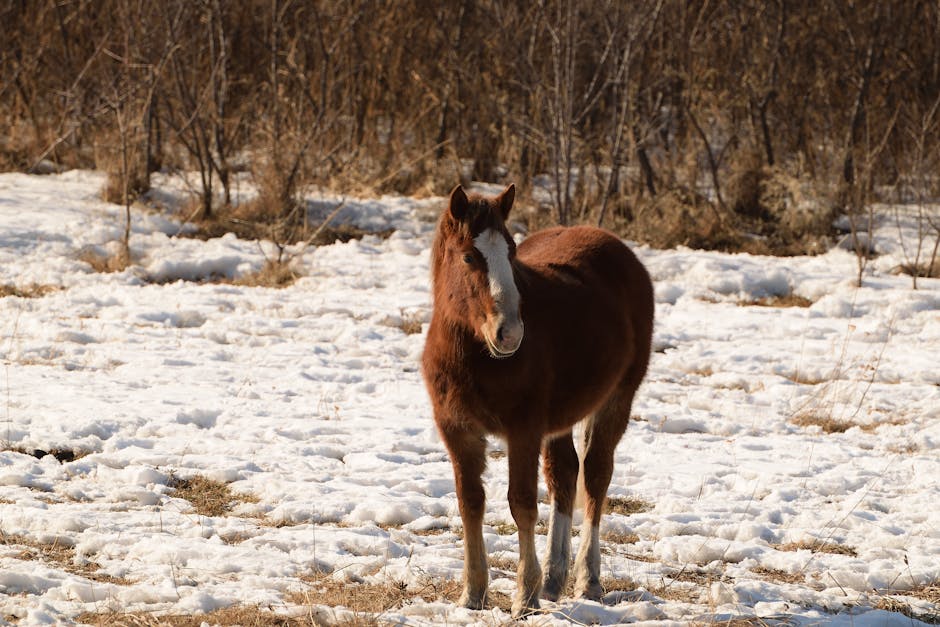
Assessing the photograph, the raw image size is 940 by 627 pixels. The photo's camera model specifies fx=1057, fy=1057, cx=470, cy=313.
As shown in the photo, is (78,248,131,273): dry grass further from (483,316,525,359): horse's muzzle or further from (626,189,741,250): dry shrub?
(483,316,525,359): horse's muzzle

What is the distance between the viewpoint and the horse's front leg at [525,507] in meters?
3.90

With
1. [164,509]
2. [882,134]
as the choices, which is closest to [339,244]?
[164,509]

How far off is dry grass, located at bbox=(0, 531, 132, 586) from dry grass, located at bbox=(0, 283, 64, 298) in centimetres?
497

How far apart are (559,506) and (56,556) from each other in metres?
2.04

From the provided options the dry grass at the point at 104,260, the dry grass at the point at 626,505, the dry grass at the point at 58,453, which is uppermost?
the dry grass at the point at 104,260

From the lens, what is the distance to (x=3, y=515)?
4.57 meters

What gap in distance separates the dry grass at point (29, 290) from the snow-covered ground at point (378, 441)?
141 mm

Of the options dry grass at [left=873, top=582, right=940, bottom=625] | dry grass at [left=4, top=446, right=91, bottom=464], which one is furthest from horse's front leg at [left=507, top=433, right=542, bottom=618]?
dry grass at [left=4, top=446, right=91, bottom=464]

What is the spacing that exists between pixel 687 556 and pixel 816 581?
563 millimetres

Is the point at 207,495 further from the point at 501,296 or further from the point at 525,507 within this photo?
the point at 501,296

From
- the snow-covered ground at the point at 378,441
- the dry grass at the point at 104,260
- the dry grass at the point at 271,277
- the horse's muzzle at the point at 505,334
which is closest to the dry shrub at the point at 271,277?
the dry grass at the point at 271,277

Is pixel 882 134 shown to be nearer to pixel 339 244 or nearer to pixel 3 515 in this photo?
pixel 339 244

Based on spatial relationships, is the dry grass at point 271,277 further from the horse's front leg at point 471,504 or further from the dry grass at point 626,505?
the horse's front leg at point 471,504

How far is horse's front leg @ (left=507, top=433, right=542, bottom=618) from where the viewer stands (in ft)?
12.8
